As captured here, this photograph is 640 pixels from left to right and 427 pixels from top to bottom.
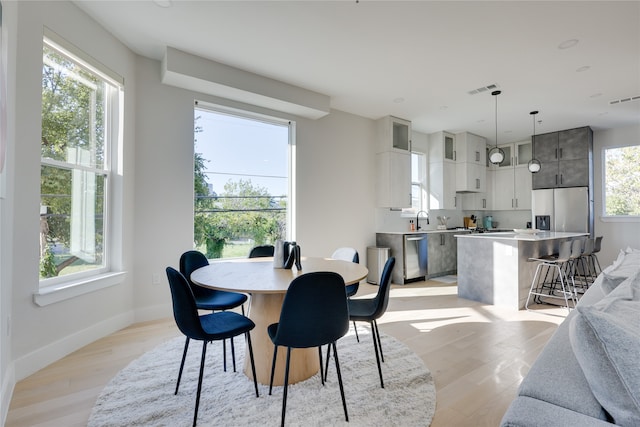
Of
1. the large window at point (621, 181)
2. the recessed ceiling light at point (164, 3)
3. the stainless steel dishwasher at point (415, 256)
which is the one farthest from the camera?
the large window at point (621, 181)

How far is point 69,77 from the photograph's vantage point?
283 cm

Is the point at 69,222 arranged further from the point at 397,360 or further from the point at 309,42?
the point at 397,360

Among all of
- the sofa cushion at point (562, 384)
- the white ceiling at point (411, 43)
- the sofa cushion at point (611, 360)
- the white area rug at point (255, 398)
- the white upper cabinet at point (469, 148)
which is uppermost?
the white ceiling at point (411, 43)

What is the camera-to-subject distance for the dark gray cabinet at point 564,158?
601 cm

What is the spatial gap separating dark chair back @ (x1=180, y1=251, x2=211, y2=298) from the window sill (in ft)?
3.17

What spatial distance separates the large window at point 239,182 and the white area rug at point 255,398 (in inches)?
70.8

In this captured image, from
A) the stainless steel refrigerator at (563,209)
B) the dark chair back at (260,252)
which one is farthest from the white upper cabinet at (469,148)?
the dark chair back at (260,252)

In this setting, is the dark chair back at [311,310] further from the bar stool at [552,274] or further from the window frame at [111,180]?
the bar stool at [552,274]

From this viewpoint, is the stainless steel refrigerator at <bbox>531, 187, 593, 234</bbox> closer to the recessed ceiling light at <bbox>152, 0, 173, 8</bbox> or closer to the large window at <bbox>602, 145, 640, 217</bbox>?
the large window at <bbox>602, 145, 640, 217</bbox>

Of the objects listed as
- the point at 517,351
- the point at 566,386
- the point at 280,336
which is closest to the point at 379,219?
the point at 517,351

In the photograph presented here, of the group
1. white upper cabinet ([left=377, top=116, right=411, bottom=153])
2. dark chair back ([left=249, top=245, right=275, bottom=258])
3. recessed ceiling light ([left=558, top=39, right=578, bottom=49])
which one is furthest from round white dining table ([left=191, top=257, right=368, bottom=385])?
white upper cabinet ([left=377, top=116, right=411, bottom=153])

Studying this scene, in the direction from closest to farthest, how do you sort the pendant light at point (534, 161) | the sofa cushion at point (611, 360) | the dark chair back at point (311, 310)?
the sofa cushion at point (611, 360) → the dark chair back at point (311, 310) → the pendant light at point (534, 161)

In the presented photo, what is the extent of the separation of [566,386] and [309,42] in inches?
129

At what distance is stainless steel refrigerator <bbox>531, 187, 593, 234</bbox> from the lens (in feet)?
19.4
